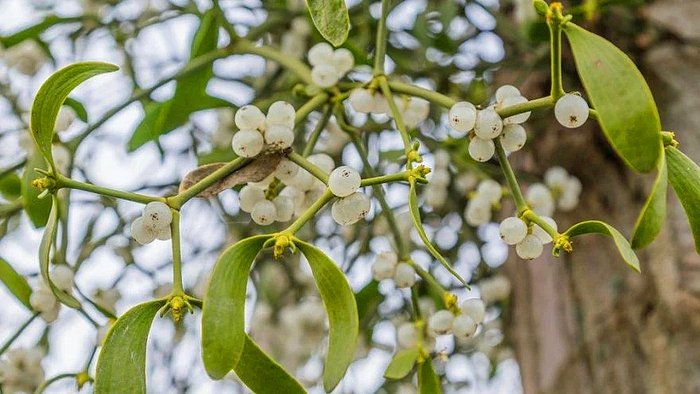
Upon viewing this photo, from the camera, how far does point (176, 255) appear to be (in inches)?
18.5

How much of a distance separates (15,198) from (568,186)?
59cm

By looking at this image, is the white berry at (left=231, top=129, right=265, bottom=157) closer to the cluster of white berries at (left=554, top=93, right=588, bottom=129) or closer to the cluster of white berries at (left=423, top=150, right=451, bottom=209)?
the cluster of white berries at (left=554, top=93, right=588, bottom=129)

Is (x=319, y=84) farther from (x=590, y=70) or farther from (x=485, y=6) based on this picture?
(x=485, y=6)

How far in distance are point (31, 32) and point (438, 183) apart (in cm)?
49

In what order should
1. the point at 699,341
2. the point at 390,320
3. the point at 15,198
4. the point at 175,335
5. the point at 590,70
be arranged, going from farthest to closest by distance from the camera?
the point at 175,335 → the point at 390,320 → the point at 699,341 → the point at 15,198 → the point at 590,70

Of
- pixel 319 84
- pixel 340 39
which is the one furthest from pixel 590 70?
pixel 319 84

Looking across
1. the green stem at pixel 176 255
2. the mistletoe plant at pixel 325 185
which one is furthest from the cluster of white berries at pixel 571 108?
the green stem at pixel 176 255

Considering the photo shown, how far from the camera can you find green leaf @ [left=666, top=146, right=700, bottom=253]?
0.45 meters

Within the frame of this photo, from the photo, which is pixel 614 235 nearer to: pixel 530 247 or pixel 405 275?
pixel 530 247

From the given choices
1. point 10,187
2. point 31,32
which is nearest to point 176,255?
point 10,187

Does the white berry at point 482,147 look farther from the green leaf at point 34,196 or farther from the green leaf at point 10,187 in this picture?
the green leaf at point 10,187

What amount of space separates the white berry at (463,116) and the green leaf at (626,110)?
11cm

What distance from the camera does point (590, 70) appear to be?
1.32 feet

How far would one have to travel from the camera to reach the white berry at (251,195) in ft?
1.90
